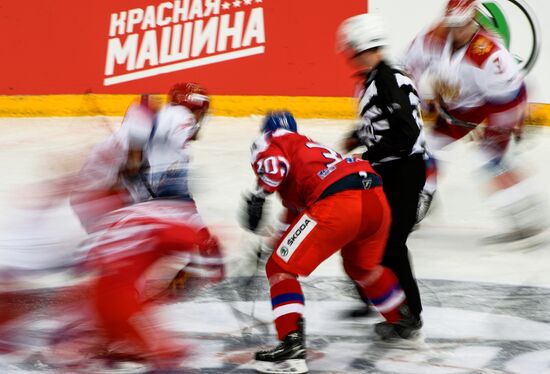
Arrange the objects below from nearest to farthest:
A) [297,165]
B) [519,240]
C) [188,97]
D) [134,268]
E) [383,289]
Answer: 1. [134,268]
2. [297,165]
3. [383,289]
4. [188,97]
5. [519,240]

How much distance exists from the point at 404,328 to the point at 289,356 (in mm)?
561

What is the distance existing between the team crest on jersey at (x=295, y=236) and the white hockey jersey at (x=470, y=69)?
1.82 m

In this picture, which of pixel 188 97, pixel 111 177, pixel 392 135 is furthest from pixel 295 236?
pixel 188 97

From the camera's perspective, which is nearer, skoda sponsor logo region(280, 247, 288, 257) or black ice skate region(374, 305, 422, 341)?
skoda sponsor logo region(280, 247, 288, 257)

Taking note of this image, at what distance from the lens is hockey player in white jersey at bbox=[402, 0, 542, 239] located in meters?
5.37

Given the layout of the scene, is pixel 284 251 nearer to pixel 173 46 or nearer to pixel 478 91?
pixel 478 91

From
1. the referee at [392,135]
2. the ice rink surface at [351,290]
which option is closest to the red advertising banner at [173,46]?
the ice rink surface at [351,290]

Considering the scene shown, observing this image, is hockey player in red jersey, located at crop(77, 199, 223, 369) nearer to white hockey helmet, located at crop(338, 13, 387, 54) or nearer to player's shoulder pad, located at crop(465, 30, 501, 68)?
white hockey helmet, located at crop(338, 13, 387, 54)

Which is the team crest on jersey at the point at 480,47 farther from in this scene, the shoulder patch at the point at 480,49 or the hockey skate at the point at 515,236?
the hockey skate at the point at 515,236

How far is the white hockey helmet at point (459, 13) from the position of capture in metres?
5.33

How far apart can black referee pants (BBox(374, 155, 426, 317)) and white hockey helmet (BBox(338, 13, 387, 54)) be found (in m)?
0.46

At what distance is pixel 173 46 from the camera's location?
25.6 ft

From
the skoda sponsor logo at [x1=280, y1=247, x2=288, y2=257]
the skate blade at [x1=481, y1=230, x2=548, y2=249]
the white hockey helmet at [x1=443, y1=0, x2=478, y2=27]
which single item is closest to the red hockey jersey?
the skoda sponsor logo at [x1=280, y1=247, x2=288, y2=257]

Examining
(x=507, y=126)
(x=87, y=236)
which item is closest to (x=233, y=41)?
(x=507, y=126)
